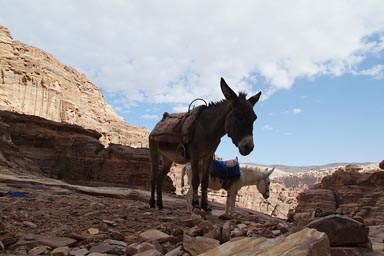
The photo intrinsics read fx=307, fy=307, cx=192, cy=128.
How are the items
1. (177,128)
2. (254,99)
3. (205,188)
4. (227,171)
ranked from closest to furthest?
(254,99), (205,188), (177,128), (227,171)

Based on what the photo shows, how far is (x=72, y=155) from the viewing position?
2767cm

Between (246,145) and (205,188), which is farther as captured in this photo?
(205,188)

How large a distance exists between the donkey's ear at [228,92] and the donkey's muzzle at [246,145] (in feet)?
2.59

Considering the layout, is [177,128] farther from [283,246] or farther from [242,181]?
[283,246]

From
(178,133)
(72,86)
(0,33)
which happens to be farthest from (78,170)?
(72,86)

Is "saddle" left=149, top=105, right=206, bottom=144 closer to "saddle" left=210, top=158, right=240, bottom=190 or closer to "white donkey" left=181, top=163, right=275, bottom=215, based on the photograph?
"white donkey" left=181, top=163, right=275, bottom=215

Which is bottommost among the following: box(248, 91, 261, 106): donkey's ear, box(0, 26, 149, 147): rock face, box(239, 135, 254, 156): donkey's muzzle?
box(239, 135, 254, 156): donkey's muzzle

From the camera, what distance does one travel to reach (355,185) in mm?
26859

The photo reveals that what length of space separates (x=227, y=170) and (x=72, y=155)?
2229 centimetres

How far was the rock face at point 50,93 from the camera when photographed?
54.3m

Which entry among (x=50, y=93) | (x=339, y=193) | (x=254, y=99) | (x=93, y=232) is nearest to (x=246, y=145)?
(x=254, y=99)

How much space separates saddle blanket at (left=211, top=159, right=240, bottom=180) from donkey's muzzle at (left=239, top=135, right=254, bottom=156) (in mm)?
3110

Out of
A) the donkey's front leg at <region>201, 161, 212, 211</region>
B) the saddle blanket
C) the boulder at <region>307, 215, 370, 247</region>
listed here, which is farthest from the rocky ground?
the saddle blanket

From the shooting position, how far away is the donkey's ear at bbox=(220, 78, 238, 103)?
5723 millimetres
